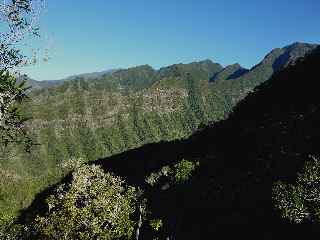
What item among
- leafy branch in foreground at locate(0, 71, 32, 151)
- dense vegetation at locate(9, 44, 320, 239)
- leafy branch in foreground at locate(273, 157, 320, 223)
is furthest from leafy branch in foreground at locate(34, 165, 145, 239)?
leafy branch in foreground at locate(0, 71, 32, 151)

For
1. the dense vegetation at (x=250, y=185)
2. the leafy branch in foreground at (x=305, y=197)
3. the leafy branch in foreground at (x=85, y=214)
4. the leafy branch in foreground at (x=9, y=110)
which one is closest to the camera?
the leafy branch in foreground at (x=9, y=110)

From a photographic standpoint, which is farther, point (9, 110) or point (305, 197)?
point (305, 197)

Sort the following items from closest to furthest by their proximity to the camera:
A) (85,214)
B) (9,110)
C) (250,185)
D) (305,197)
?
(9,110) < (85,214) < (305,197) < (250,185)

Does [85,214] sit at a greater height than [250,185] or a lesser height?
greater

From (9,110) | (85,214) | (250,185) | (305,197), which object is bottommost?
(250,185)

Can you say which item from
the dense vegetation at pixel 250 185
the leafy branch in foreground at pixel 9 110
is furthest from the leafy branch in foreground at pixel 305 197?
the leafy branch in foreground at pixel 9 110

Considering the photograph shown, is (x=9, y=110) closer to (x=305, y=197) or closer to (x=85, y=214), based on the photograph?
(x=85, y=214)

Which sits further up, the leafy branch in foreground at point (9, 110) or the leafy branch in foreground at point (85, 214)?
the leafy branch in foreground at point (9, 110)

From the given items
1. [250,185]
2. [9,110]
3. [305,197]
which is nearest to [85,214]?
[9,110]

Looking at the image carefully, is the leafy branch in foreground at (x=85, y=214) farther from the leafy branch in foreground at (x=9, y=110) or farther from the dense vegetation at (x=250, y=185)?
the leafy branch in foreground at (x=9, y=110)

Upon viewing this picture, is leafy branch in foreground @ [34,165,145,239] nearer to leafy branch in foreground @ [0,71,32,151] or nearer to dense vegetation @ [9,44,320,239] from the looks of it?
dense vegetation @ [9,44,320,239]

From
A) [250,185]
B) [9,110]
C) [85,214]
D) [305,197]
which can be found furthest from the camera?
[250,185]

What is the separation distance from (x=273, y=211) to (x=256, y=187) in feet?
49.3

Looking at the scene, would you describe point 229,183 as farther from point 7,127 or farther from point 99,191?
point 7,127
